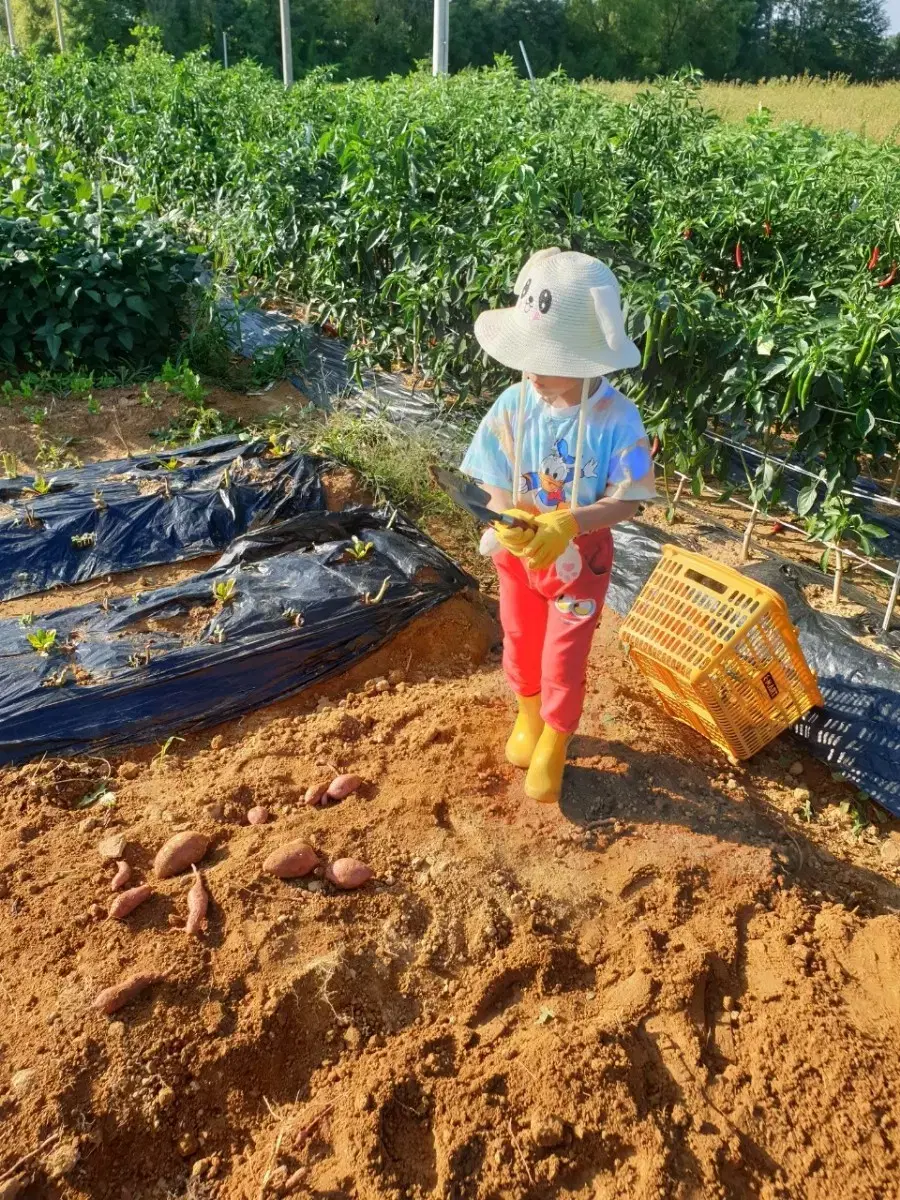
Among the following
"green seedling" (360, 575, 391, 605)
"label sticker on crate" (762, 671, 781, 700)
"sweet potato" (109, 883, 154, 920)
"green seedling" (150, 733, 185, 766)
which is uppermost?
"label sticker on crate" (762, 671, 781, 700)

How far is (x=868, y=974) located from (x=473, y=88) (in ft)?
22.8

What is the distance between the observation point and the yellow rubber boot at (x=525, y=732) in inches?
101

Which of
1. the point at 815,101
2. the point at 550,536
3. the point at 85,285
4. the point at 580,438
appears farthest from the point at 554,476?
the point at 815,101

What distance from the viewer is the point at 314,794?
8.37 feet

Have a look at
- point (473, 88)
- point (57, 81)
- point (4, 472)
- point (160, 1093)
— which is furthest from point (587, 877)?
point (57, 81)

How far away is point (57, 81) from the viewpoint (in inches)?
483

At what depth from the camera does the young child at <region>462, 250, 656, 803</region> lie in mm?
1954

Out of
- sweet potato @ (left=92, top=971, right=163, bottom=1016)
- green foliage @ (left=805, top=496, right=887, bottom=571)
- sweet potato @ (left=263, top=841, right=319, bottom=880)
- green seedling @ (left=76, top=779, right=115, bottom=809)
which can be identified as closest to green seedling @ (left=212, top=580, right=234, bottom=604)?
green seedling @ (left=76, top=779, right=115, bottom=809)

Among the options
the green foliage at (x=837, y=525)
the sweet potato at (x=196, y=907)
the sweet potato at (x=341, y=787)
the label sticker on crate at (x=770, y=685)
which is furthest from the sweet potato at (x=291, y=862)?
the green foliage at (x=837, y=525)

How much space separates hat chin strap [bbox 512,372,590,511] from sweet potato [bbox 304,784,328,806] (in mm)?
995

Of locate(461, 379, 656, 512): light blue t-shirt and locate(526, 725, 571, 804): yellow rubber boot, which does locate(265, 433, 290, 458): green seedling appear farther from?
locate(526, 725, 571, 804): yellow rubber boot

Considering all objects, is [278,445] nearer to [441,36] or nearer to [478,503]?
[478,503]

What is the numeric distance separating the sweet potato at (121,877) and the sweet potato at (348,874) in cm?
49

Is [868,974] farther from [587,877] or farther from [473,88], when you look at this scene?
[473,88]
